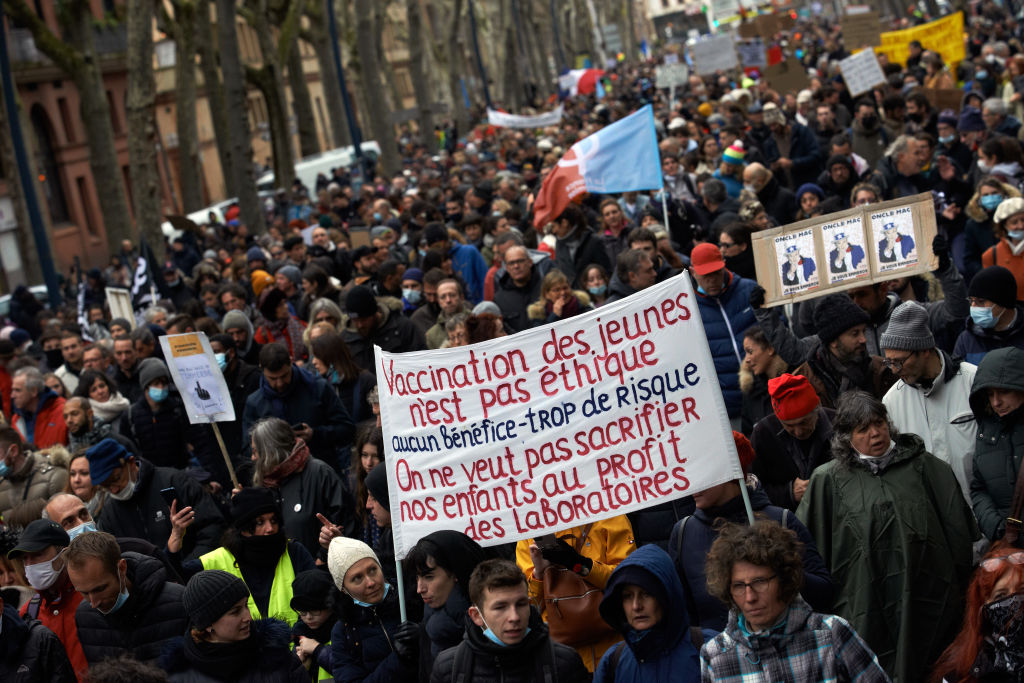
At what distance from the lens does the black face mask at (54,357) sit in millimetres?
13328

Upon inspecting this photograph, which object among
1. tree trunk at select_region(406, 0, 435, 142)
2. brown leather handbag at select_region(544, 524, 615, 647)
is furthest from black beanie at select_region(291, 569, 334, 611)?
tree trunk at select_region(406, 0, 435, 142)

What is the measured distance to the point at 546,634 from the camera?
4.34 metres

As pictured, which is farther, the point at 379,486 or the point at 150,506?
the point at 150,506

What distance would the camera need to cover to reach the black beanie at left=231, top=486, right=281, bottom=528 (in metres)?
5.87

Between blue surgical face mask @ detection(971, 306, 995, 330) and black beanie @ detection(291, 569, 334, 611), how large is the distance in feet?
10.4

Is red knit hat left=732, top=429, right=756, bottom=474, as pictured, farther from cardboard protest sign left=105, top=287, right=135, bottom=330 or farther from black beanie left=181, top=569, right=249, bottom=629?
cardboard protest sign left=105, top=287, right=135, bottom=330

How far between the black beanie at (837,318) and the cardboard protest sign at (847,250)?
634 millimetres

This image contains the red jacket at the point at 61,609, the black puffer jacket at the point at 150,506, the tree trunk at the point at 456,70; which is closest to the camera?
the red jacket at the point at 61,609

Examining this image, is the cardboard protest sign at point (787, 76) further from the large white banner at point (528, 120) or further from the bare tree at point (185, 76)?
the bare tree at point (185, 76)

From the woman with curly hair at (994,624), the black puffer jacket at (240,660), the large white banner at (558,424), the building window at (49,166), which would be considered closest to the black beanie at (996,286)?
the large white banner at (558,424)

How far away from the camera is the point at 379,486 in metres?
5.92

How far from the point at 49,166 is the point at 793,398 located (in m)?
40.9

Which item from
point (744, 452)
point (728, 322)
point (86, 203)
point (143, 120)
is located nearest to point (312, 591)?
point (744, 452)

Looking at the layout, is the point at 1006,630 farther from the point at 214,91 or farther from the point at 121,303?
the point at 214,91
